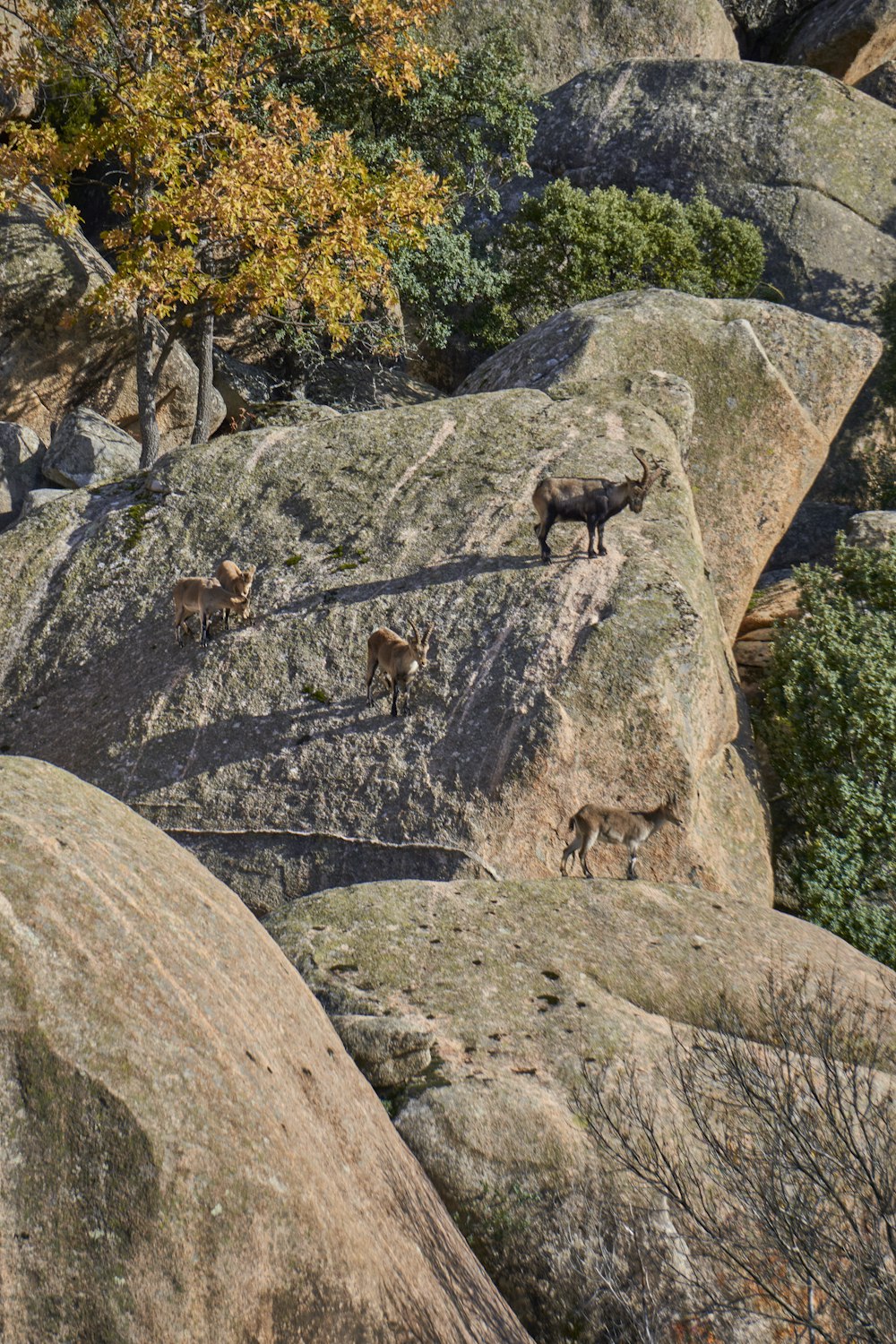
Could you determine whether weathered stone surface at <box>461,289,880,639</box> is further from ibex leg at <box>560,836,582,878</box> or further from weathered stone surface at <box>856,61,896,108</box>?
weathered stone surface at <box>856,61,896,108</box>

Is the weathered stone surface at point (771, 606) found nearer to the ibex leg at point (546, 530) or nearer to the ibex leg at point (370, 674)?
the ibex leg at point (546, 530)

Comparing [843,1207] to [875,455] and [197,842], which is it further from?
[875,455]

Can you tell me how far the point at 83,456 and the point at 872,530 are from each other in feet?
44.7

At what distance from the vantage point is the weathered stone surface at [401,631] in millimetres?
12148

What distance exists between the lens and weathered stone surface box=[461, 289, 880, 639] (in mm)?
18188

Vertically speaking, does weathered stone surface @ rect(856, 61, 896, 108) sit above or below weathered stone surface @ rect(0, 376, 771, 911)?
below

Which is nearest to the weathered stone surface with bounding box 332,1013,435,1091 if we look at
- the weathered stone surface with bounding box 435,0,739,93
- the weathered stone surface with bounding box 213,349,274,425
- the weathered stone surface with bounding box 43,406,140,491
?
the weathered stone surface with bounding box 43,406,140,491

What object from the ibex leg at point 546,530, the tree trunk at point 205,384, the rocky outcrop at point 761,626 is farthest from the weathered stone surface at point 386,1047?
the tree trunk at point 205,384

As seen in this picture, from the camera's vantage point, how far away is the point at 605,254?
30359 millimetres

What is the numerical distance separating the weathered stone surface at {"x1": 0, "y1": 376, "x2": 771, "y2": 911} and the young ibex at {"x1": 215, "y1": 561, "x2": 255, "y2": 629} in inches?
9.6

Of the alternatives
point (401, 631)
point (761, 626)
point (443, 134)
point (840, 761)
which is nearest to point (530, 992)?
point (401, 631)

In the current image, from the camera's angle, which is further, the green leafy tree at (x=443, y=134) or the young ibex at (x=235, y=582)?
the green leafy tree at (x=443, y=134)

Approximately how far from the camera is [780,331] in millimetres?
19688

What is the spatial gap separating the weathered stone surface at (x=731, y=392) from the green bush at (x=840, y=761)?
1413 millimetres
